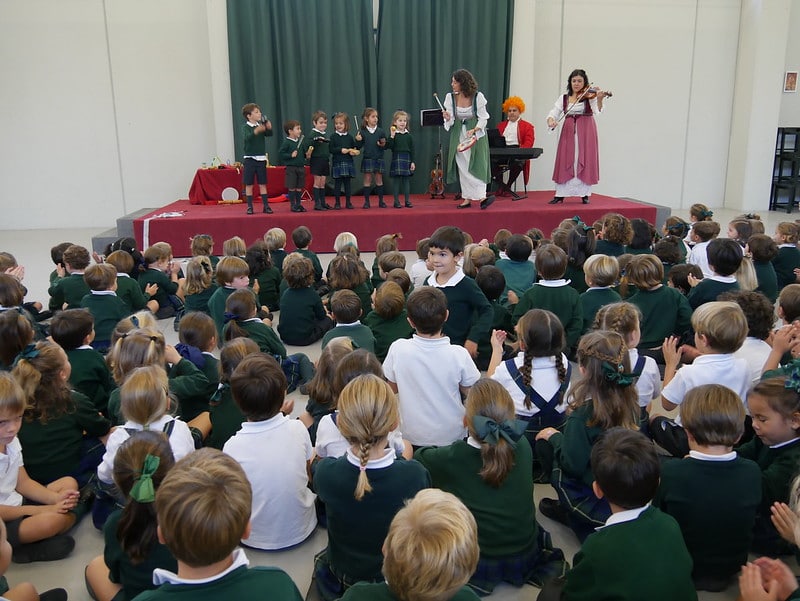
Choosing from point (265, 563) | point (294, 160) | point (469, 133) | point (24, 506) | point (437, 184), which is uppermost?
point (469, 133)

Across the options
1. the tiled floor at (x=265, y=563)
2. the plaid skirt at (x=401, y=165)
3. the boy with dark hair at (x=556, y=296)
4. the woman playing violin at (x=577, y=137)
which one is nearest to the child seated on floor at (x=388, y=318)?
the boy with dark hair at (x=556, y=296)

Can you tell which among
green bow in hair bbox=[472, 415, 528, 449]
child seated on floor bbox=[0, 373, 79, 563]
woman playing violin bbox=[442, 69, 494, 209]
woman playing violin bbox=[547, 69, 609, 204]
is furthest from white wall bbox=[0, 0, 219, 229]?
green bow in hair bbox=[472, 415, 528, 449]

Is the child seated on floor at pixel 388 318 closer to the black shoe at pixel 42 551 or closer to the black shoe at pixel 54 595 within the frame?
the black shoe at pixel 42 551

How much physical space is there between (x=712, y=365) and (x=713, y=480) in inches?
27.9

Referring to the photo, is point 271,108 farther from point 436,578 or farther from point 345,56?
point 436,578

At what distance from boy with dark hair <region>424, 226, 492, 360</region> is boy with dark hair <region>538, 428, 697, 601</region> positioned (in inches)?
65.6

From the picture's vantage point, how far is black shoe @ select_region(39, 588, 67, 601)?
173 cm

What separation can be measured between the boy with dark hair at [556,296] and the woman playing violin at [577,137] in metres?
3.81

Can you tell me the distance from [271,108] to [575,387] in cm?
738

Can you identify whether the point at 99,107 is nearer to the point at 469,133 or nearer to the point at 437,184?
the point at 437,184

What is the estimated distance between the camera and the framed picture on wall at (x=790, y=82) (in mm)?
9625

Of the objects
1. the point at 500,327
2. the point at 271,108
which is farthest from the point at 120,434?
the point at 271,108

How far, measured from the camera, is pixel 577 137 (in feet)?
22.8

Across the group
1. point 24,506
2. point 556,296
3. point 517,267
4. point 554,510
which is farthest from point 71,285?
point 554,510
